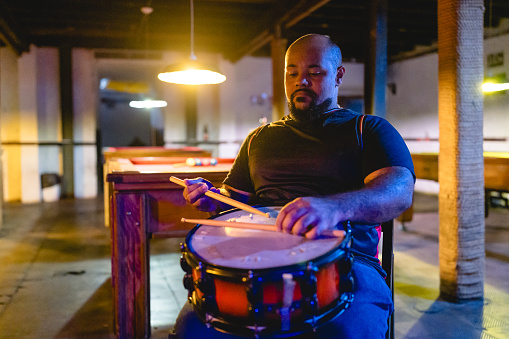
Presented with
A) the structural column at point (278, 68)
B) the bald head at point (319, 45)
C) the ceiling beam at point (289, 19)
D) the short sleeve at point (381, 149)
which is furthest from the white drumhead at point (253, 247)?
the structural column at point (278, 68)

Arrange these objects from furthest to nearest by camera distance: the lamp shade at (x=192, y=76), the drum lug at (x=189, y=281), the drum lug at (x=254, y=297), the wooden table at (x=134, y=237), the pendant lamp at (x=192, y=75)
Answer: the lamp shade at (x=192, y=76)
the pendant lamp at (x=192, y=75)
the wooden table at (x=134, y=237)
the drum lug at (x=189, y=281)
the drum lug at (x=254, y=297)

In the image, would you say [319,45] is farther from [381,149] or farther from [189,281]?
[189,281]

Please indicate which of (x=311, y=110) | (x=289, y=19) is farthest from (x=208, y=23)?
(x=311, y=110)

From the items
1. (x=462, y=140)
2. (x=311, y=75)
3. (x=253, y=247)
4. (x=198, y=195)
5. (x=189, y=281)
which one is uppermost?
(x=311, y=75)

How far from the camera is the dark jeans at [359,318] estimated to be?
123 cm

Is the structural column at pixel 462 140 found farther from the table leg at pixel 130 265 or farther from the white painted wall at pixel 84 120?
the white painted wall at pixel 84 120

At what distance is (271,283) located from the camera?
39.8 inches

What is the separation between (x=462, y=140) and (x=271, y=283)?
241cm

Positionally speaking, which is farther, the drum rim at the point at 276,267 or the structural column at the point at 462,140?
the structural column at the point at 462,140

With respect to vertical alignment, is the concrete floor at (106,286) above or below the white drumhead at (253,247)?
below

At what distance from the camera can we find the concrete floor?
267 cm

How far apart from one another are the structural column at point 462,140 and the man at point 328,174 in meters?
1.50

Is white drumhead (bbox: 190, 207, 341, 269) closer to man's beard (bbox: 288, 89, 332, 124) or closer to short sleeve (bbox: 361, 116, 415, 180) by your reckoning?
short sleeve (bbox: 361, 116, 415, 180)

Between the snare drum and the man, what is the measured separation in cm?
8
